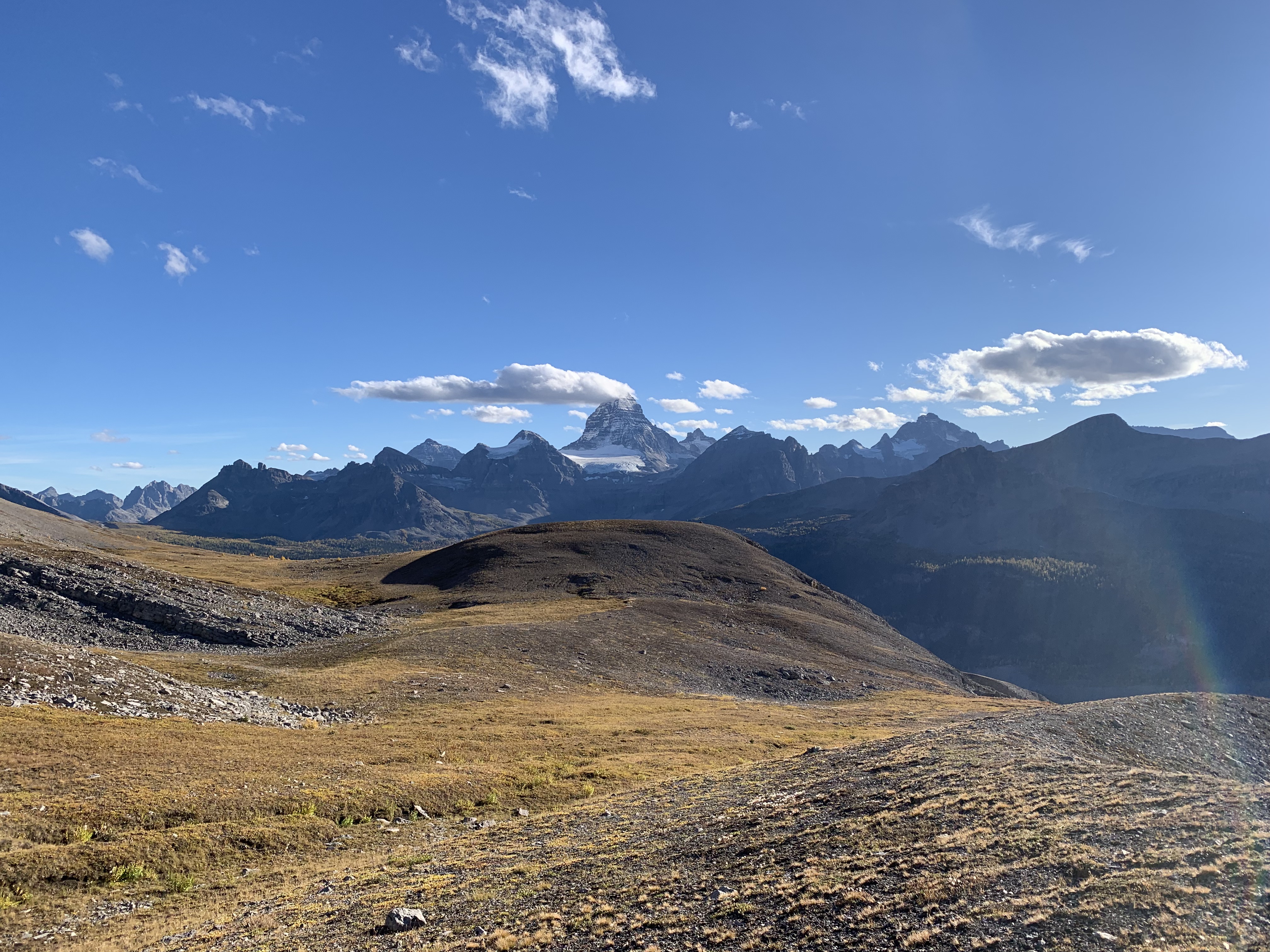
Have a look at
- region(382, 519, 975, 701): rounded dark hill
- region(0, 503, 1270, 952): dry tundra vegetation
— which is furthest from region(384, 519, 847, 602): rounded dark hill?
region(0, 503, 1270, 952): dry tundra vegetation

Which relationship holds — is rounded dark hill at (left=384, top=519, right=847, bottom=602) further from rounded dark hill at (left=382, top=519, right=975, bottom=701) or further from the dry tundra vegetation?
the dry tundra vegetation

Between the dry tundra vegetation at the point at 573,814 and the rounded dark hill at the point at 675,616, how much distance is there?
36.1 ft

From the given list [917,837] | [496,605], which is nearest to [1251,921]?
[917,837]

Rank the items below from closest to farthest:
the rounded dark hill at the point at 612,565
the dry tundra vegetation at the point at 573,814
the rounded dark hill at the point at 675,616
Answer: the dry tundra vegetation at the point at 573,814 → the rounded dark hill at the point at 675,616 → the rounded dark hill at the point at 612,565

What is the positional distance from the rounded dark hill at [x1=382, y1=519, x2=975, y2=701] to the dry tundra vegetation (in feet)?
36.1

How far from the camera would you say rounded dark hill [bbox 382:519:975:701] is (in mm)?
76250

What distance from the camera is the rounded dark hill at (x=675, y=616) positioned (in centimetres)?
7625

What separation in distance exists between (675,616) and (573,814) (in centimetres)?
7321

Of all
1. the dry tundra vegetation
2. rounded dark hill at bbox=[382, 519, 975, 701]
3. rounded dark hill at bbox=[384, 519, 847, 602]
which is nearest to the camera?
the dry tundra vegetation

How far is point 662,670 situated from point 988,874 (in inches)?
2387

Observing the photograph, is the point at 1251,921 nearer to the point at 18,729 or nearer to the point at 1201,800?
the point at 1201,800

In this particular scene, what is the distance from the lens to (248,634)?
65.1 m

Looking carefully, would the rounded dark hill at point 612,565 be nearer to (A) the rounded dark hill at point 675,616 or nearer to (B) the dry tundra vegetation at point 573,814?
(A) the rounded dark hill at point 675,616

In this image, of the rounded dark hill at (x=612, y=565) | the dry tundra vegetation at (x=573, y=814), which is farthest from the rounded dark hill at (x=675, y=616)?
the dry tundra vegetation at (x=573, y=814)
